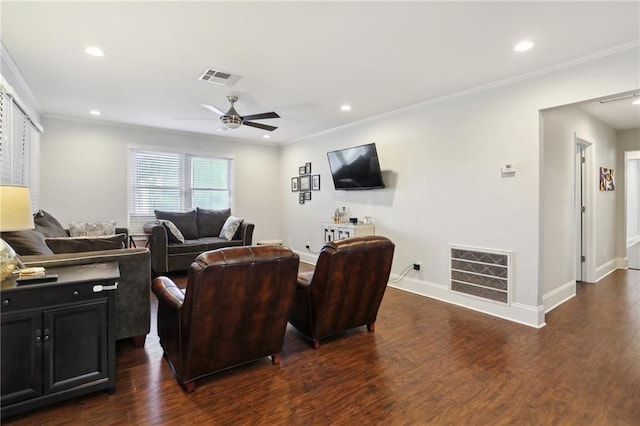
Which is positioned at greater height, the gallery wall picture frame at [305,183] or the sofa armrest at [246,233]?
the gallery wall picture frame at [305,183]

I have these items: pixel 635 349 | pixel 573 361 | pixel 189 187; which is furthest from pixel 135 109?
pixel 635 349

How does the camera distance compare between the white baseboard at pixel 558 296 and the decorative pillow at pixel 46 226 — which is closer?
the decorative pillow at pixel 46 226

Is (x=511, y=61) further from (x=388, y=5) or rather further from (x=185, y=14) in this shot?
(x=185, y=14)

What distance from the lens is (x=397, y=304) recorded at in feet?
12.7

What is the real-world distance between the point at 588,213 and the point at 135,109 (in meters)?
6.81

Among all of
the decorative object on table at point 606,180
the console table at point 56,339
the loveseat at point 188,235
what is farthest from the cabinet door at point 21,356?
the decorative object on table at point 606,180

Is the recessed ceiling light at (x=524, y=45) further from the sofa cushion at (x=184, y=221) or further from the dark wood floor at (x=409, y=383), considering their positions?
the sofa cushion at (x=184, y=221)

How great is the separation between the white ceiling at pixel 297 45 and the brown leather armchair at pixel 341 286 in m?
1.64

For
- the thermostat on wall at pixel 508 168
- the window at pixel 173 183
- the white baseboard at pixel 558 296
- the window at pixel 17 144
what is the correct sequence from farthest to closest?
the window at pixel 173 183 < the white baseboard at pixel 558 296 < the thermostat on wall at pixel 508 168 < the window at pixel 17 144

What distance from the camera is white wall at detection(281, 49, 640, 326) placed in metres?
3.14

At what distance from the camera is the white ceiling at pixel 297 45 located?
7.19 feet

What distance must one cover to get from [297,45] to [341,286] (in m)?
2.02

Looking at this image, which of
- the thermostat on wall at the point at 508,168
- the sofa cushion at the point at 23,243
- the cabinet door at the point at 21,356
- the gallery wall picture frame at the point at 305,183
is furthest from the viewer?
the gallery wall picture frame at the point at 305,183

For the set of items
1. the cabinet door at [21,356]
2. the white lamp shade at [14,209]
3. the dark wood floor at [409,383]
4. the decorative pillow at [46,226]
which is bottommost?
the dark wood floor at [409,383]
